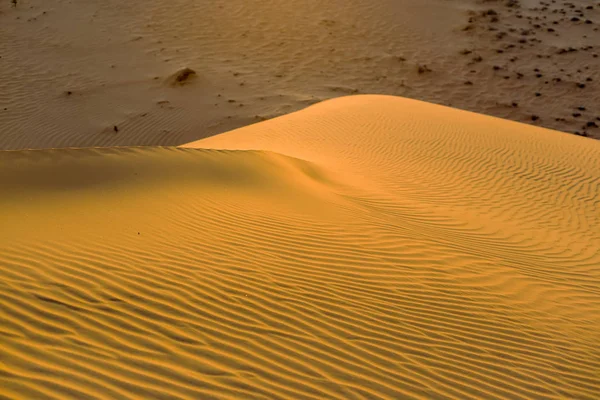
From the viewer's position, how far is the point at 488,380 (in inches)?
135

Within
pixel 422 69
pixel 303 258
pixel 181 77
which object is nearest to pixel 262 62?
pixel 181 77

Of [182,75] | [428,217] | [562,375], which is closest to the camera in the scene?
[562,375]

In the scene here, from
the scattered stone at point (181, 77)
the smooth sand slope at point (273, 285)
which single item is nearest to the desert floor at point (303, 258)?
the smooth sand slope at point (273, 285)

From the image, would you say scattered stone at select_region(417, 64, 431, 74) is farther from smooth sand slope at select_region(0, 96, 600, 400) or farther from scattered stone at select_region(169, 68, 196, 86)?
smooth sand slope at select_region(0, 96, 600, 400)

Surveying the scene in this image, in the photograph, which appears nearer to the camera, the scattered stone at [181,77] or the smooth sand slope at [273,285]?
the smooth sand slope at [273,285]

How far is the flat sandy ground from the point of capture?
15320 mm

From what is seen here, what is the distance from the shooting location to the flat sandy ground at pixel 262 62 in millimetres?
15320

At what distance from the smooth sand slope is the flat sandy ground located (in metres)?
8.93

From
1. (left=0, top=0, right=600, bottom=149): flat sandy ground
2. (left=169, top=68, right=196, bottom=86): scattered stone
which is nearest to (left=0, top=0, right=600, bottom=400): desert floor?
→ (left=0, top=0, right=600, bottom=149): flat sandy ground

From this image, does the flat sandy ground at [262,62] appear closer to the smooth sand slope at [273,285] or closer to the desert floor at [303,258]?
the desert floor at [303,258]

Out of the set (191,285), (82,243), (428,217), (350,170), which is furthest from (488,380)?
(350,170)

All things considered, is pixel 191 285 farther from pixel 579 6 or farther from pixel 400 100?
pixel 579 6

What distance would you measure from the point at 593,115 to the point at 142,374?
18.6 m

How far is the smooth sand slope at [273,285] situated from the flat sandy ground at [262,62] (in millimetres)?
8928
